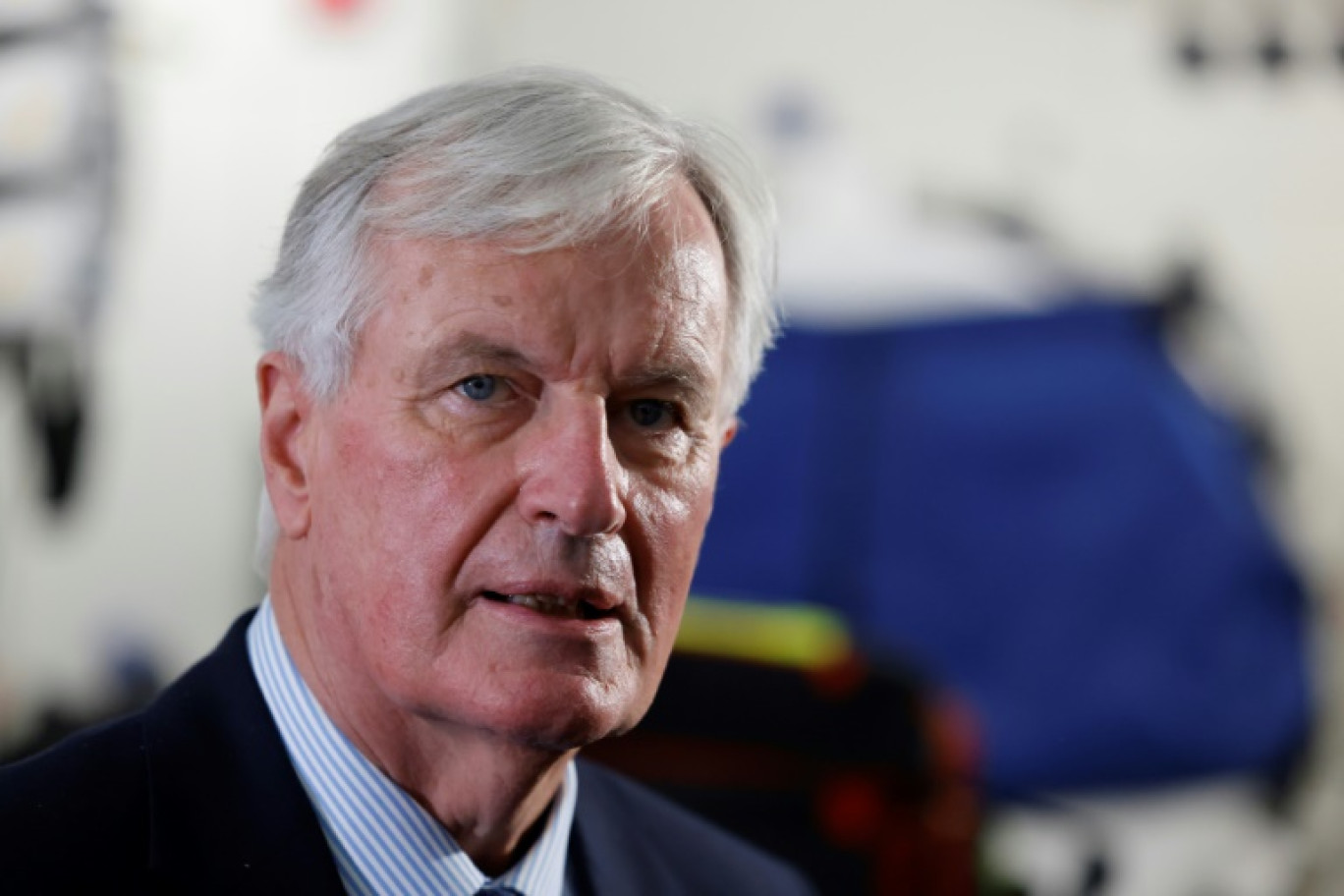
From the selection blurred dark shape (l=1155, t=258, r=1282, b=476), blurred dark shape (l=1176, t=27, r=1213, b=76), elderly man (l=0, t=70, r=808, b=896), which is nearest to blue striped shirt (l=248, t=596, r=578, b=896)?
elderly man (l=0, t=70, r=808, b=896)

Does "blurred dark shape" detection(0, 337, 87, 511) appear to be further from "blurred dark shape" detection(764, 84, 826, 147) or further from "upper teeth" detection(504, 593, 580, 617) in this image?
"upper teeth" detection(504, 593, 580, 617)

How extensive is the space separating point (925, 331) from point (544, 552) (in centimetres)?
183

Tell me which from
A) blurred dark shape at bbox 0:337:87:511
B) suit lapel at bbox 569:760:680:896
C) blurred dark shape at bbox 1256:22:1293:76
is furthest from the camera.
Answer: blurred dark shape at bbox 1256:22:1293:76

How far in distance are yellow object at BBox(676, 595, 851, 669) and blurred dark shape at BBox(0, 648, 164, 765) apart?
0.93m

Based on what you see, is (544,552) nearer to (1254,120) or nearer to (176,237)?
(176,237)

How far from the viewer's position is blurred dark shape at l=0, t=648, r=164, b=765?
2.53 m

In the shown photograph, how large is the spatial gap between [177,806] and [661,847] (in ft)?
1.36

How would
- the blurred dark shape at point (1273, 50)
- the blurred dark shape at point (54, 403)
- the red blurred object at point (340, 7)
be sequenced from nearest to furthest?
the blurred dark shape at point (54, 403), the blurred dark shape at point (1273, 50), the red blurred object at point (340, 7)

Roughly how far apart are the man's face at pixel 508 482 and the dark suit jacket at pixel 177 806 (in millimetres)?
78

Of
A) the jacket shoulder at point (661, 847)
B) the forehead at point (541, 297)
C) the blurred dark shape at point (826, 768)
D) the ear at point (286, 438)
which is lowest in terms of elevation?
the blurred dark shape at point (826, 768)

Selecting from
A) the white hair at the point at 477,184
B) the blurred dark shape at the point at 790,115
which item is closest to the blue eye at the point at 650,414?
the white hair at the point at 477,184

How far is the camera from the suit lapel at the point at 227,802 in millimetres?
956

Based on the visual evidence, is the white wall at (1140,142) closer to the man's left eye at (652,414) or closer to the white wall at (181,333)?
the white wall at (181,333)

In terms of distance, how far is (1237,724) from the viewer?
2561 millimetres
